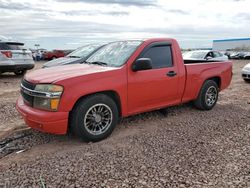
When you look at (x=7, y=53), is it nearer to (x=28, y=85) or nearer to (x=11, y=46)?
(x=11, y=46)

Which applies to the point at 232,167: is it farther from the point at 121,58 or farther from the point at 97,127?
the point at 121,58

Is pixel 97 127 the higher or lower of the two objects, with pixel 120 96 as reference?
lower

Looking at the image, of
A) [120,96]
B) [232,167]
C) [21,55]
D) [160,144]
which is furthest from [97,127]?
[21,55]

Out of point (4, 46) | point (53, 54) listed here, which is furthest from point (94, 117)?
point (53, 54)

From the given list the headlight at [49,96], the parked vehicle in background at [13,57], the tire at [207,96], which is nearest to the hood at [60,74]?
the headlight at [49,96]

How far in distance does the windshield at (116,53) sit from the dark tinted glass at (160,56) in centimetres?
29

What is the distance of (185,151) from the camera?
13.0ft

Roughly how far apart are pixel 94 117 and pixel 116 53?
1.49 metres

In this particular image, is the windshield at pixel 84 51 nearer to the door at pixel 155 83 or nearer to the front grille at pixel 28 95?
the door at pixel 155 83

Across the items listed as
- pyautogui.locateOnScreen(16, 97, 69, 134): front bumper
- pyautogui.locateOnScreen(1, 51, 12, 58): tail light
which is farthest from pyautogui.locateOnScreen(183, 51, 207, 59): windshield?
pyautogui.locateOnScreen(16, 97, 69, 134): front bumper

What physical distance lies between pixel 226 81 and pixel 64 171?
16.3ft

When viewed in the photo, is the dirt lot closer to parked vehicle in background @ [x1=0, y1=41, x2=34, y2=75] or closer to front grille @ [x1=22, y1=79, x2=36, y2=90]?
front grille @ [x1=22, y1=79, x2=36, y2=90]

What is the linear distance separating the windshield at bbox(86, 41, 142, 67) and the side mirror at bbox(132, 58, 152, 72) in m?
0.23

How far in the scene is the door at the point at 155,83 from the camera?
4.62 metres
